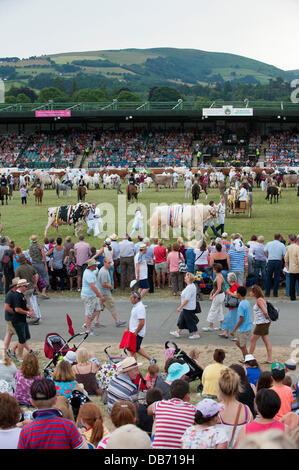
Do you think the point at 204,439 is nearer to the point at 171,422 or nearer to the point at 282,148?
the point at 171,422

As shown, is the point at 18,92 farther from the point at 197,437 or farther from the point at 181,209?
the point at 197,437

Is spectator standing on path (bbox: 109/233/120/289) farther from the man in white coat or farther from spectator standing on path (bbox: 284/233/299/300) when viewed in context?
spectator standing on path (bbox: 284/233/299/300)

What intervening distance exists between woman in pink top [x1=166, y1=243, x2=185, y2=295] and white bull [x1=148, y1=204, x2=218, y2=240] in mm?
5284

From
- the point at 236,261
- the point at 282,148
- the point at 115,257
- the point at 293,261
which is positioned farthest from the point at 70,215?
the point at 282,148

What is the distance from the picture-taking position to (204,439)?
4.55 m

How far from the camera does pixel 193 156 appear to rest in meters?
57.3

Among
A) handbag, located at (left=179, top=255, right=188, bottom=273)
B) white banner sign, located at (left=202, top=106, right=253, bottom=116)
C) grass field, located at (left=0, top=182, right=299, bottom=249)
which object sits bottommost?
grass field, located at (left=0, top=182, right=299, bottom=249)

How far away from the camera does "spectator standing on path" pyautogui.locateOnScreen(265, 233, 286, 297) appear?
44.9ft

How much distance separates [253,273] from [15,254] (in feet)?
19.7

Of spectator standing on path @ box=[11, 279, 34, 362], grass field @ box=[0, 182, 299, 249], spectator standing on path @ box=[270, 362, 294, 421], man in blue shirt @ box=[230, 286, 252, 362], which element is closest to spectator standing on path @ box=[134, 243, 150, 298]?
spectator standing on path @ box=[11, 279, 34, 362]

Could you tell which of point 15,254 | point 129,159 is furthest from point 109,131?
point 15,254

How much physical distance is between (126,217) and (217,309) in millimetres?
14624

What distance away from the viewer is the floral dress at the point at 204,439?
452 centimetres
